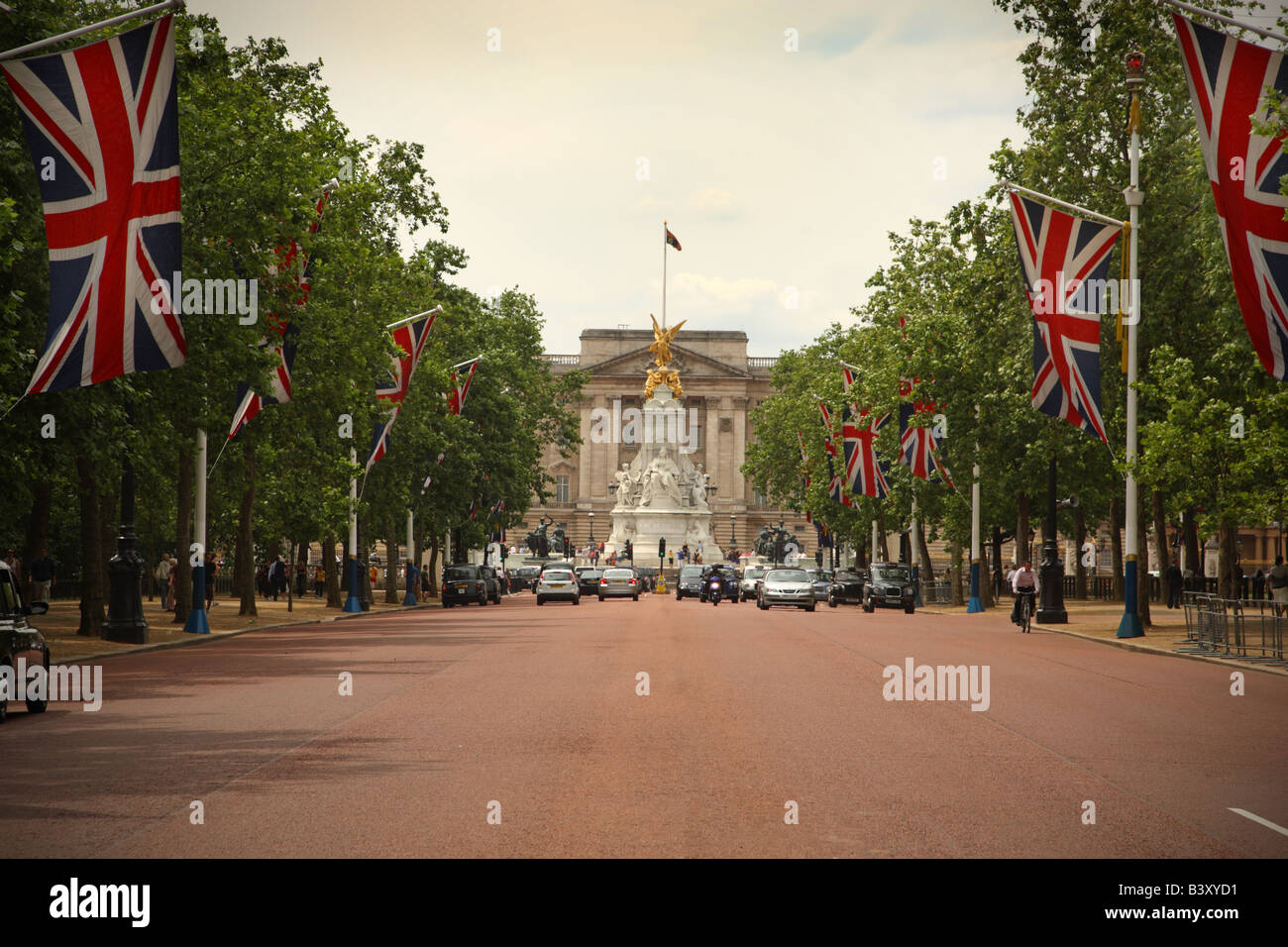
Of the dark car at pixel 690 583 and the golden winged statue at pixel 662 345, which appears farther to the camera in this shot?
the golden winged statue at pixel 662 345

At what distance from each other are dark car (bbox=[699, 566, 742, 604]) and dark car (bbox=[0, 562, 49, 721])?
51.6m

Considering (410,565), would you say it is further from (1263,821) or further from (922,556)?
(1263,821)

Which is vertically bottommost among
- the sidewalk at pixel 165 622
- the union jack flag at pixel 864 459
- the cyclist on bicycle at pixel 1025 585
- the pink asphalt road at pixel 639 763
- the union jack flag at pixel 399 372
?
the sidewalk at pixel 165 622

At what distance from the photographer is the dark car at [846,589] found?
65250 mm

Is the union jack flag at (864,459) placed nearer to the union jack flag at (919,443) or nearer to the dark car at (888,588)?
the dark car at (888,588)

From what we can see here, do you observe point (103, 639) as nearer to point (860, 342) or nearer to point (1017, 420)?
point (1017, 420)

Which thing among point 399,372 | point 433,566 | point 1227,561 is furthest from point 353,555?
point 1227,561

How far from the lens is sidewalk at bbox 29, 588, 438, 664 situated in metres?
29.0

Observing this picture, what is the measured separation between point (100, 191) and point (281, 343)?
16.2 m

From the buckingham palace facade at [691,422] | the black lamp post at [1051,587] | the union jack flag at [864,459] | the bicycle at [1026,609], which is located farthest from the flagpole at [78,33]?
the buckingham palace facade at [691,422]

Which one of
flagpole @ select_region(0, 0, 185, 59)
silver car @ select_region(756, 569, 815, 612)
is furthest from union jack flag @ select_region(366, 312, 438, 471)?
flagpole @ select_region(0, 0, 185, 59)

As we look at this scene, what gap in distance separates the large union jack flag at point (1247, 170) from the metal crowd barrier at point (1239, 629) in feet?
26.9

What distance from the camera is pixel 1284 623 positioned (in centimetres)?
2700

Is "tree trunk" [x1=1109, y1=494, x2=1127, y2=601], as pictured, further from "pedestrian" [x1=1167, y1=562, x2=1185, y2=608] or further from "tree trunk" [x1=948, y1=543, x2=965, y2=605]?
"tree trunk" [x1=948, y1=543, x2=965, y2=605]
